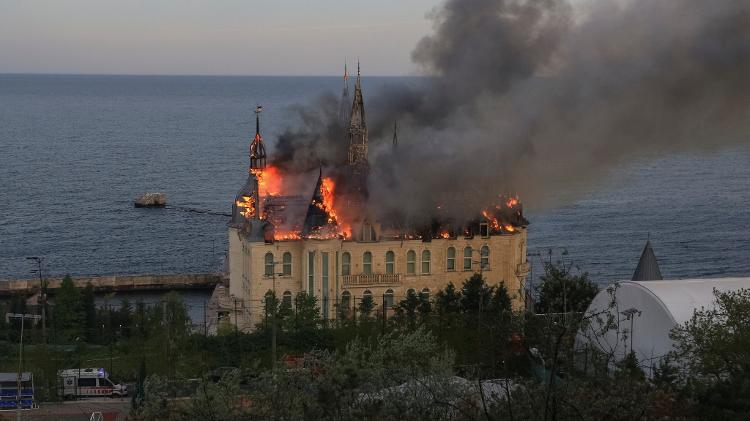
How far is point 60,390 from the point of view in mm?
35406

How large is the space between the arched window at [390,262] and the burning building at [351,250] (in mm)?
36

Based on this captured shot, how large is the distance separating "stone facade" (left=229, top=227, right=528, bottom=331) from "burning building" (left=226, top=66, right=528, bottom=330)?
0.04m

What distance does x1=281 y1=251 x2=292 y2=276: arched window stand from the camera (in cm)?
4491

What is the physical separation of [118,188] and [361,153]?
180ft

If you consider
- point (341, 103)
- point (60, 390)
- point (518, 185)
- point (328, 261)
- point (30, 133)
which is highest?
point (30, 133)

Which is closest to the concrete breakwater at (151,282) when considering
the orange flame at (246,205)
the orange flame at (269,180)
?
the orange flame at (269,180)

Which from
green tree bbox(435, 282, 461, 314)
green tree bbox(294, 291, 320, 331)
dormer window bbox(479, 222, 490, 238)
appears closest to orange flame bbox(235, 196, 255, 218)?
green tree bbox(294, 291, 320, 331)

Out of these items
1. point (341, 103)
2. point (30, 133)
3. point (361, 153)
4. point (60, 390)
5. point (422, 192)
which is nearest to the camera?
point (60, 390)

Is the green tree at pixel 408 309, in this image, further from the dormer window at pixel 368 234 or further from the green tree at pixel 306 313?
the green tree at pixel 306 313

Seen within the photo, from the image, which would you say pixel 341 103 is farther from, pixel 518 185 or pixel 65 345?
pixel 65 345

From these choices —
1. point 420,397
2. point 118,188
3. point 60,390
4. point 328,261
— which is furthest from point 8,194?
point 420,397

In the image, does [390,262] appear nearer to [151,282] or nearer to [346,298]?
[346,298]

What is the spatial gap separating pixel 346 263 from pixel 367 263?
2.59 ft

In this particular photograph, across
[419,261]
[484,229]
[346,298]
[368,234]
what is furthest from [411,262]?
[484,229]
